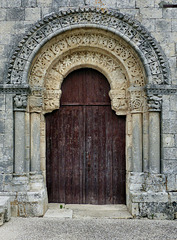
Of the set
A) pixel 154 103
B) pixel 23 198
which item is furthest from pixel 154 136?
pixel 23 198

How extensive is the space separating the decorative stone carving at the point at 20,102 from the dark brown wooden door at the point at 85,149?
2.70 feet

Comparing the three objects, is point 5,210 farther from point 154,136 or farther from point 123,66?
point 123,66

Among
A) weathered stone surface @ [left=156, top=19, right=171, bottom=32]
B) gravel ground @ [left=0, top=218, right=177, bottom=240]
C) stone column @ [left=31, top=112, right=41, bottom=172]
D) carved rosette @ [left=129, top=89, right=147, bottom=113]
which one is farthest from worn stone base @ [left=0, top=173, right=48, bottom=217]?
weathered stone surface @ [left=156, top=19, right=171, bottom=32]

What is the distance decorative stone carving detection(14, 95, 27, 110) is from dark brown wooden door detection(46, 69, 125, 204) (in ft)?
2.70

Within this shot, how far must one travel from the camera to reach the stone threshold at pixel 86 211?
Answer: 5.81m

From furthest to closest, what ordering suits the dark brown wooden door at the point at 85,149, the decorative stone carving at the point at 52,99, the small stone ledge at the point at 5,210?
the dark brown wooden door at the point at 85,149, the decorative stone carving at the point at 52,99, the small stone ledge at the point at 5,210

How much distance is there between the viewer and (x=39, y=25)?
5867 millimetres

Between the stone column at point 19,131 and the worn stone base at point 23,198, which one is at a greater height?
the stone column at point 19,131

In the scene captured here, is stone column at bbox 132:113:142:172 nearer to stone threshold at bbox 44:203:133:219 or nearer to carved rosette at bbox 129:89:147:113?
carved rosette at bbox 129:89:147:113

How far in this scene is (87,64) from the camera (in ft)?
21.1

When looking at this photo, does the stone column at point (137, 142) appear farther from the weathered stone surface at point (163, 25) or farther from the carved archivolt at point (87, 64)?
the weathered stone surface at point (163, 25)

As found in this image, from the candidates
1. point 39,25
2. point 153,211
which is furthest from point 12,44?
point 153,211

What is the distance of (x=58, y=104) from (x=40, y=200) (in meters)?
2.06

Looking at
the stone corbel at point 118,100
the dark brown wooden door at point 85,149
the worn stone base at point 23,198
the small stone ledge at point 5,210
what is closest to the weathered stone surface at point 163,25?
the stone corbel at point 118,100
